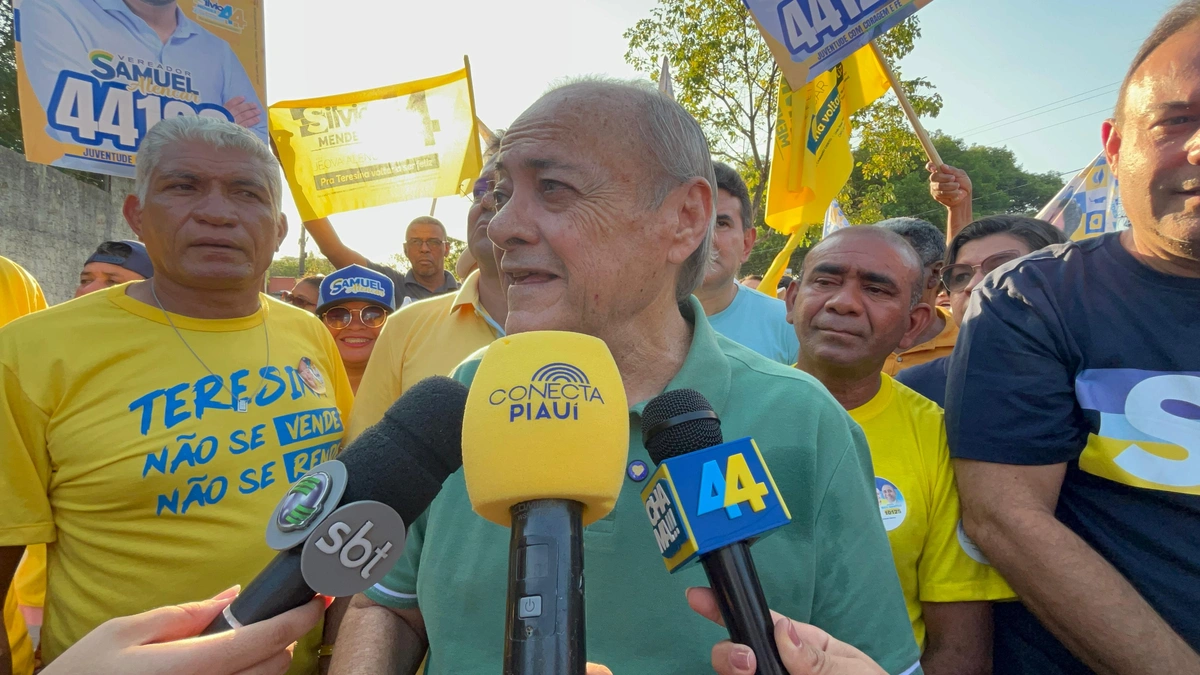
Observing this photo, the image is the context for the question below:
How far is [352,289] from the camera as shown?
13.9 ft

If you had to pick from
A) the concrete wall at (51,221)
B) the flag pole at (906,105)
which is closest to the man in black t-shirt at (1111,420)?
the flag pole at (906,105)

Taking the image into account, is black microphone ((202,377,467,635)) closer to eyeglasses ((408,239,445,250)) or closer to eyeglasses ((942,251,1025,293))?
eyeglasses ((942,251,1025,293))

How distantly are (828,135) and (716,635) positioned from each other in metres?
4.88

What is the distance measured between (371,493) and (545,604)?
1.17ft

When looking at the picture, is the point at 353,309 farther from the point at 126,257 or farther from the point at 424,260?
the point at 424,260

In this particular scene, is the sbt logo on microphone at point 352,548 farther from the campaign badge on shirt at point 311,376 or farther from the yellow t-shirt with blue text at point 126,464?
the campaign badge on shirt at point 311,376

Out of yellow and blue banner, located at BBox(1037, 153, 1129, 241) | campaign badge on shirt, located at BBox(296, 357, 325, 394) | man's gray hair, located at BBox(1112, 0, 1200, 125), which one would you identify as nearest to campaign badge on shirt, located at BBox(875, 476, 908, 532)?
man's gray hair, located at BBox(1112, 0, 1200, 125)

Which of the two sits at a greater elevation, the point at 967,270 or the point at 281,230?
the point at 281,230

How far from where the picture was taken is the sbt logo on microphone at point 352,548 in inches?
35.1

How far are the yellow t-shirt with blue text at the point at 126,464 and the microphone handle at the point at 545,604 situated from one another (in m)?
1.71

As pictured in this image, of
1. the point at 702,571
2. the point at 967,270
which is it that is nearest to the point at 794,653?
the point at 702,571

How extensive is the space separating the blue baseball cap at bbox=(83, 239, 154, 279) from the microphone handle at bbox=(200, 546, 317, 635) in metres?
4.12

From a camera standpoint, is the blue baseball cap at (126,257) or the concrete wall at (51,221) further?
the concrete wall at (51,221)

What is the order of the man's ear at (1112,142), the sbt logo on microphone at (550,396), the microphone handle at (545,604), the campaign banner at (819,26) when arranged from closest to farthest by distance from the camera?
the microphone handle at (545,604) < the sbt logo on microphone at (550,396) < the man's ear at (1112,142) < the campaign banner at (819,26)
